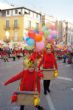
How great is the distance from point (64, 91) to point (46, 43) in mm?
1892

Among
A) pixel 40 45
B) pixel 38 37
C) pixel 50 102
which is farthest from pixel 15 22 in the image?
pixel 50 102

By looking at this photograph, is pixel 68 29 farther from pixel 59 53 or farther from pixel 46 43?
pixel 46 43

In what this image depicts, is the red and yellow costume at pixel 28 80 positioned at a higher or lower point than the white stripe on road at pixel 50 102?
higher

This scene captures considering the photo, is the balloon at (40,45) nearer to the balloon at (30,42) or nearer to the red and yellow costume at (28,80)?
the balloon at (30,42)

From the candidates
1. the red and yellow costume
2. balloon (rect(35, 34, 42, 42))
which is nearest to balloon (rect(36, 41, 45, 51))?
balloon (rect(35, 34, 42, 42))

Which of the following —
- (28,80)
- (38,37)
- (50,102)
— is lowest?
(50,102)

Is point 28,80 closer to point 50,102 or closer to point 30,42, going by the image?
point 50,102

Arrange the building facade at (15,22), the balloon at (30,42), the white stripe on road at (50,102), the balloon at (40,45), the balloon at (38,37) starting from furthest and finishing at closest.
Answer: the building facade at (15,22) → the balloon at (40,45) → the balloon at (38,37) → the balloon at (30,42) → the white stripe on road at (50,102)

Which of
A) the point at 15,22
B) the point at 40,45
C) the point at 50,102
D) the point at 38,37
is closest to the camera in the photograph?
the point at 50,102

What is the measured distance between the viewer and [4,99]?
999 centimetres

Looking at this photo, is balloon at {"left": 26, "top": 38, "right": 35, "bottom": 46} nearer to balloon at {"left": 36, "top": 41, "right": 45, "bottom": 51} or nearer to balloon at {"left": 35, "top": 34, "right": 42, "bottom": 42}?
balloon at {"left": 35, "top": 34, "right": 42, "bottom": 42}

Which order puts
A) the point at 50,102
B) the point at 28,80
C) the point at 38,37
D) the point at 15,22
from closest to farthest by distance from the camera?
the point at 28,80, the point at 50,102, the point at 38,37, the point at 15,22

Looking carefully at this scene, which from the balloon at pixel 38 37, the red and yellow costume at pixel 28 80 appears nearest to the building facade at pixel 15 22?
the balloon at pixel 38 37

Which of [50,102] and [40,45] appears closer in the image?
[50,102]
